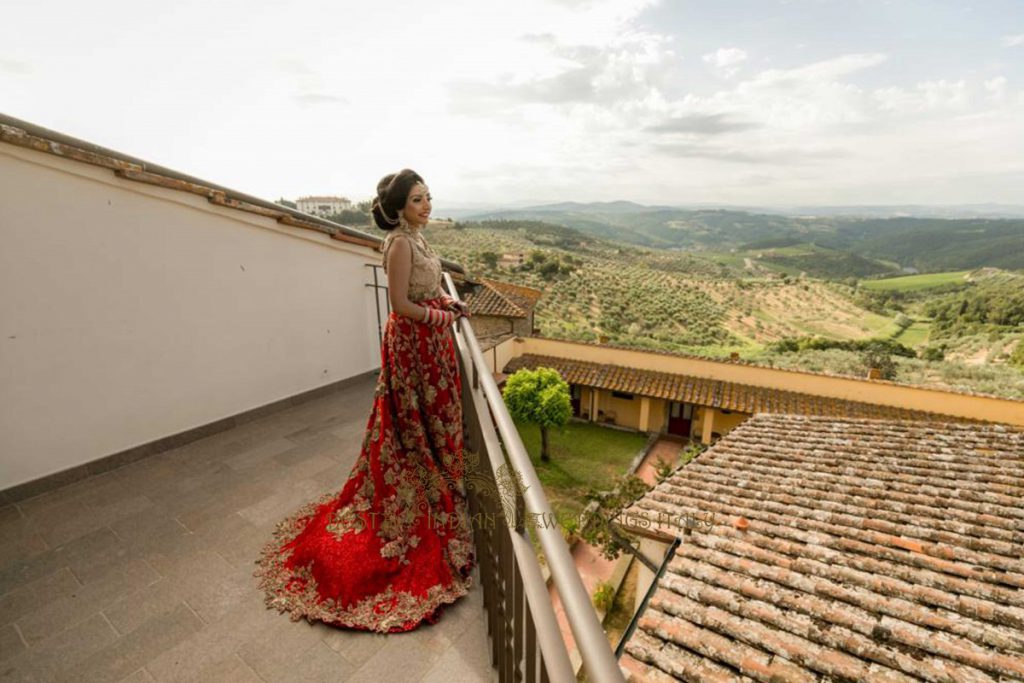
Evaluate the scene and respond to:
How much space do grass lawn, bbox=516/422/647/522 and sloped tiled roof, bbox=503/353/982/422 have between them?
1.65m

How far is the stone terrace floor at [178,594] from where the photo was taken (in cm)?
181

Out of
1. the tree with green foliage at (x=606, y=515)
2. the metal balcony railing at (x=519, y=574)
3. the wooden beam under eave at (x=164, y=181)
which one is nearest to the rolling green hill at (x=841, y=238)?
the tree with green foliage at (x=606, y=515)

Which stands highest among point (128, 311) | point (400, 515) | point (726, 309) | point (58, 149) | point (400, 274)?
point (58, 149)

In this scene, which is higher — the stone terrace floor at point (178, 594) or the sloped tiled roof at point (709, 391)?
the stone terrace floor at point (178, 594)

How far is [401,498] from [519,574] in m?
1.20

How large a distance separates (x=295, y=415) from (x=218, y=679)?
2751 mm

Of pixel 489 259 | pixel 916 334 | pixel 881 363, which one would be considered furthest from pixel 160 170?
pixel 916 334

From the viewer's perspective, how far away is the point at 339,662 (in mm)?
1818

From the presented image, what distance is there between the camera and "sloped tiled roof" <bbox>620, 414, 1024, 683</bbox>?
9.93 feet

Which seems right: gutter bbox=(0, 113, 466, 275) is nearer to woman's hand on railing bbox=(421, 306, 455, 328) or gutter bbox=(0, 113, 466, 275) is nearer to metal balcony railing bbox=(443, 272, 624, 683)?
woman's hand on railing bbox=(421, 306, 455, 328)

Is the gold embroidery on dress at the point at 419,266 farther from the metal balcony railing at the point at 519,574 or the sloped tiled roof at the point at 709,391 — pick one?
the sloped tiled roof at the point at 709,391

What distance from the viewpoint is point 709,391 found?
14484 millimetres

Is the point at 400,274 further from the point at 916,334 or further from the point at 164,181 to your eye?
the point at 916,334

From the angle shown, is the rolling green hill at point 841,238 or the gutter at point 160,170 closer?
the gutter at point 160,170
